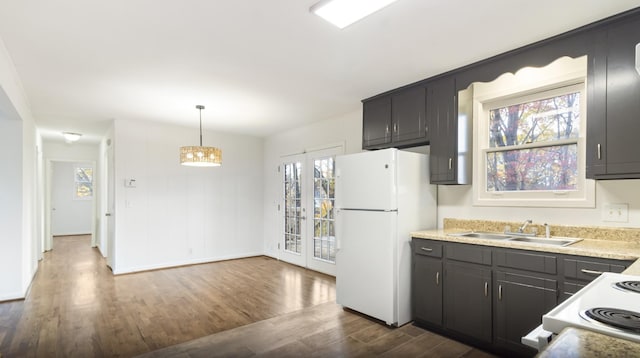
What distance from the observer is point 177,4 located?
2.01m

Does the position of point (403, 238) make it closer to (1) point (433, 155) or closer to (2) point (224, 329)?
(1) point (433, 155)

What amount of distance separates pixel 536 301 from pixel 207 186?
522 cm

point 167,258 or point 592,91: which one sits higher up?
point 592,91

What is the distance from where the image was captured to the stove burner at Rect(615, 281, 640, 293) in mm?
1250

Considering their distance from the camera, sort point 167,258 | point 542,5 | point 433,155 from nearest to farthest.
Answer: point 542,5 → point 433,155 → point 167,258

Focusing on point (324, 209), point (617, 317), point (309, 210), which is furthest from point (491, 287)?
point (309, 210)

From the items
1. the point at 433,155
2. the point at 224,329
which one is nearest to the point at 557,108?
the point at 433,155

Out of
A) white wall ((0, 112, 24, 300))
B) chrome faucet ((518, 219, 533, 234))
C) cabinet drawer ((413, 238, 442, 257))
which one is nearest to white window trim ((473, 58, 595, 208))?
chrome faucet ((518, 219, 533, 234))

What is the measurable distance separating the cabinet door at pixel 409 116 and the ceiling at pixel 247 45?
15 cm

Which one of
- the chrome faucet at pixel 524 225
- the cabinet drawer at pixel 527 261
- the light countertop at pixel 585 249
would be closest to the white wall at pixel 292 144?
the light countertop at pixel 585 249

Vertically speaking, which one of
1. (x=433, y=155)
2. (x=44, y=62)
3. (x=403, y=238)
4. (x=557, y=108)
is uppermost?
(x=44, y=62)

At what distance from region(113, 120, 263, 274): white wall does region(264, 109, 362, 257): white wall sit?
22 centimetres

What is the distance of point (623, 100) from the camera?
2133 millimetres

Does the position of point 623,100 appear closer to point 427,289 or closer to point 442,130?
point 442,130
